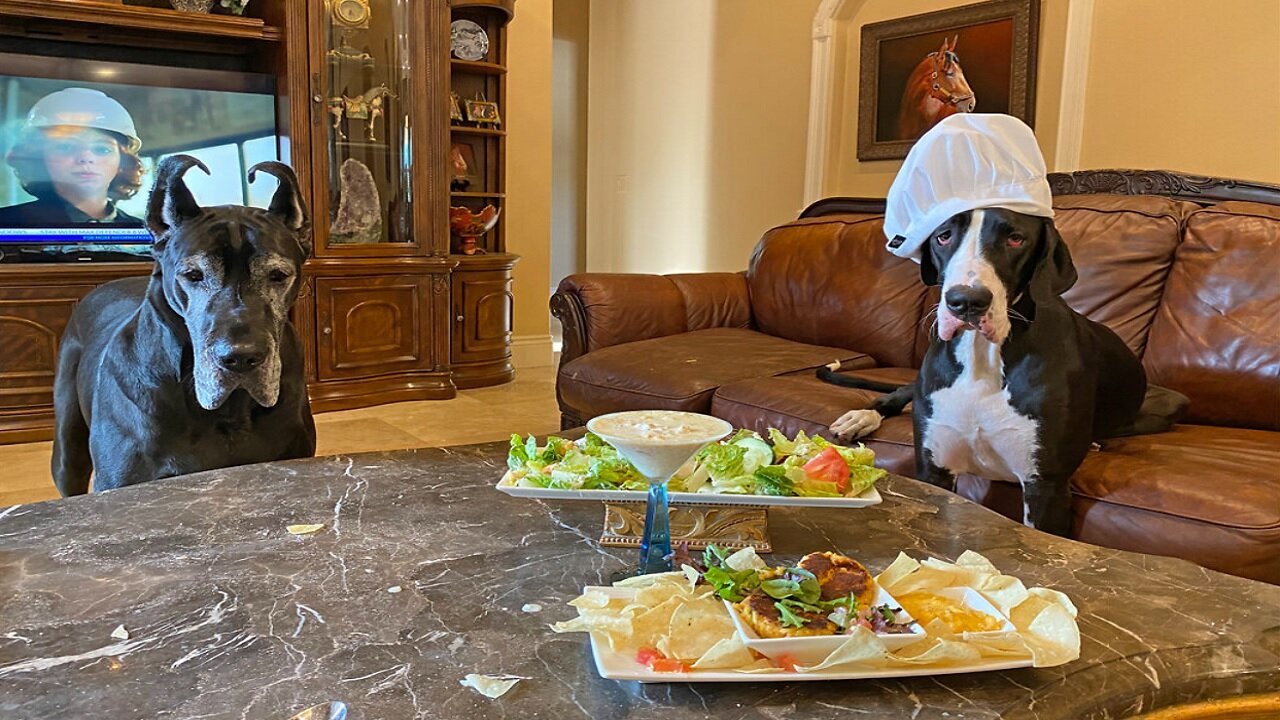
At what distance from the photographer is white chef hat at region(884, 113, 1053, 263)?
68.8 inches

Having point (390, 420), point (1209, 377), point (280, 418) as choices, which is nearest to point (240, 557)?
point (280, 418)

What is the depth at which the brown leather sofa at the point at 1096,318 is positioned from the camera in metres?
1.75

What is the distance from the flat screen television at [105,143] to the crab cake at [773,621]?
12.4ft

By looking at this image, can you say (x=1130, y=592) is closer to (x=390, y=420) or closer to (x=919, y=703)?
(x=919, y=703)

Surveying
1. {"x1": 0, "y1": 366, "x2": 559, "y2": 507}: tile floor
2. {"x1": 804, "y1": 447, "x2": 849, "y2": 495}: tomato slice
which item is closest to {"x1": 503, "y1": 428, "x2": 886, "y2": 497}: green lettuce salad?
{"x1": 804, "y1": 447, "x2": 849, "y2": 495}: tomato slice

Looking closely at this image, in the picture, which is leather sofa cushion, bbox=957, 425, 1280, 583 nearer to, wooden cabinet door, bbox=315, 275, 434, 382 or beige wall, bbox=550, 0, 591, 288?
wooden cabinet door, bbox=315, 275, 434, 382

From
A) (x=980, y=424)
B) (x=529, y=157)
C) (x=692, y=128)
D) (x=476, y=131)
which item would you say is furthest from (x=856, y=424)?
(x=692, y=128)

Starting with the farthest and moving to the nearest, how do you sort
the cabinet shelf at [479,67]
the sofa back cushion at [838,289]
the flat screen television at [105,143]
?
the cabinet shelf at [479,67] < the flat screen television at [105,143] < the sofa back cushion at [838,289]

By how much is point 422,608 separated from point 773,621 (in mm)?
409

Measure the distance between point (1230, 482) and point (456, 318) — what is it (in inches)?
147

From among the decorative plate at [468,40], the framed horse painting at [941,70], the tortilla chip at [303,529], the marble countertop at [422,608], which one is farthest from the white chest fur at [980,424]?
the decorative plate at [468,40]

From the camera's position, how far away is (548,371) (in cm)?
548

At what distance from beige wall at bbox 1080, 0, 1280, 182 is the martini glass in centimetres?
323

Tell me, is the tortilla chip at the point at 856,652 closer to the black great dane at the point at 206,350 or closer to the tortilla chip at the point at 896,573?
the tortilla chip at the point at 896,573
